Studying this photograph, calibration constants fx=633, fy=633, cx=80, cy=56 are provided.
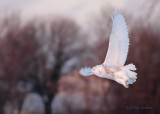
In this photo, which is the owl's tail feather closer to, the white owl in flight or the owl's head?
the white owl in flight

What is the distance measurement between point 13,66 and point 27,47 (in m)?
0.97

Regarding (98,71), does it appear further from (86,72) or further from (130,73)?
(130,73)

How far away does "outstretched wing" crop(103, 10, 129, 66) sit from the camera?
4816 mm

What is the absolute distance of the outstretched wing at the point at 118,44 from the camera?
4816mm

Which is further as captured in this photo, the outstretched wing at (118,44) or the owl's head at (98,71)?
the outstretched wing at (118,44)

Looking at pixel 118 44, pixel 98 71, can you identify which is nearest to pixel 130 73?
pixel 98 71

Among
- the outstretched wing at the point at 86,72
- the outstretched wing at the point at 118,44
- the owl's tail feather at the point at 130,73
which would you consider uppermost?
the outstretched wing at the point at 118,44

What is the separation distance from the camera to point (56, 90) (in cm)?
2217

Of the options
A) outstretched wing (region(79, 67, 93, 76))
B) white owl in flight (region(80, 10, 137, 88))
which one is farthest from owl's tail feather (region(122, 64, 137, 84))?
outstretched wing (region(79, 67, 93, 76))

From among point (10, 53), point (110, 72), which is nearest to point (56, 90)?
point (10, 53)

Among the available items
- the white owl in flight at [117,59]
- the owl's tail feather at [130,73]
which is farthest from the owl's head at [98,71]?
the owl's tail feather at [130,73]

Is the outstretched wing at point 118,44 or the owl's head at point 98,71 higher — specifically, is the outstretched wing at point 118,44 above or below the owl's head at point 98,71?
above

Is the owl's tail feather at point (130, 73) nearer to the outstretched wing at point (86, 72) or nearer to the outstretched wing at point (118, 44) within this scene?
the outstretched wing at point (118, 44)

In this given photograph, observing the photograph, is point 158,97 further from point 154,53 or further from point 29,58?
point 29,58
